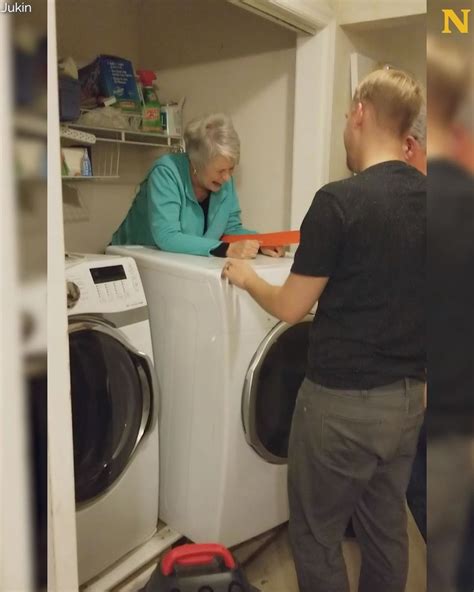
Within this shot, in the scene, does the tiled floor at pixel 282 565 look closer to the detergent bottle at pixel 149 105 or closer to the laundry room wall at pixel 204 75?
the laundry room wall at pixel 204 75

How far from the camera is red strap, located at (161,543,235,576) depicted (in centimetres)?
127

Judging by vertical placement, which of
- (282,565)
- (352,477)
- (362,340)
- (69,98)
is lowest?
(282,565)

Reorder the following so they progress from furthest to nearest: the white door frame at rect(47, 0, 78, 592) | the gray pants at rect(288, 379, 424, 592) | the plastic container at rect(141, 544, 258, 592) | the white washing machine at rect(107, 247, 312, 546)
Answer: the white washing machine at rect(107, 247, 312, 546) → the plastic container at rect(141, 544, 258, 592) → the gray pants at rect(288, 379, 424, 592) → the white door frame at rect(47, 0, 78, 592)

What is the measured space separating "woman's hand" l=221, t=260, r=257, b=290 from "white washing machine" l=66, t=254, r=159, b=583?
29 centimetres

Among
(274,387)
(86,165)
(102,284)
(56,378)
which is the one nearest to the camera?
(56,378)

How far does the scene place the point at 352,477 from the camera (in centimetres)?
113

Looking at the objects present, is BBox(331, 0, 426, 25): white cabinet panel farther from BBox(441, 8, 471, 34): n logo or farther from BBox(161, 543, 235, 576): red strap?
BBox(161, 543, 235, 576): red strap

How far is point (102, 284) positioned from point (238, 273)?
378 millimetres

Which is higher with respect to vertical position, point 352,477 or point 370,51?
point 370,51

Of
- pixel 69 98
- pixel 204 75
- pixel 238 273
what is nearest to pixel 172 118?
pixel 204 75

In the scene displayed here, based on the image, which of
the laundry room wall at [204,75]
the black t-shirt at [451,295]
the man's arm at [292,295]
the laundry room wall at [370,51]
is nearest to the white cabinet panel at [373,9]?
the laundry room wall at [370,51]

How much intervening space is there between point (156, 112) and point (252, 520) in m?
1.59

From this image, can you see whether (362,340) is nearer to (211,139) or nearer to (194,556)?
(194,556)

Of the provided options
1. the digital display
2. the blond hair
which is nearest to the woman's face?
the digital display
